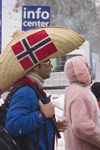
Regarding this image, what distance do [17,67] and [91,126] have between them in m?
0.91

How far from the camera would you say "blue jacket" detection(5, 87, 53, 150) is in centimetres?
150

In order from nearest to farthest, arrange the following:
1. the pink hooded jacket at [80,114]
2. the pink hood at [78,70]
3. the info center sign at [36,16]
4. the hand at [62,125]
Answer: the hand at [62,125] → the pink hooded jacket at [80,114] → the pink hood at [78,70] → the info center sign at [36,16]

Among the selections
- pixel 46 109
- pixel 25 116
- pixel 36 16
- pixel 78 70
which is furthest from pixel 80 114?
pixel 36 16

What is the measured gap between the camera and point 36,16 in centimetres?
635

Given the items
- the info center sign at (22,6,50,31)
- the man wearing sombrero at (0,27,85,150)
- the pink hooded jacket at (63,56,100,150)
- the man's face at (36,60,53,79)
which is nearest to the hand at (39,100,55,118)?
the man wearing sombrero at (0,27,85,150)

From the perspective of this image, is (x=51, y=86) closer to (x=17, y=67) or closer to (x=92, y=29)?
(x=17, y=67)

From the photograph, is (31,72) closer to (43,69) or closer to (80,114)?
(43,69)

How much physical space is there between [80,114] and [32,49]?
813 mm

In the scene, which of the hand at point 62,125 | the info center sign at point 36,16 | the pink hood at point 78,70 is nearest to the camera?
the hand at point 62,125

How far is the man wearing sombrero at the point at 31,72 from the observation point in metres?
1.52

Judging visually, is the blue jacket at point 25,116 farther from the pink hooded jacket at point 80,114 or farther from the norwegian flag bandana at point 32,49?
the pink hooded jacket at point 80,114

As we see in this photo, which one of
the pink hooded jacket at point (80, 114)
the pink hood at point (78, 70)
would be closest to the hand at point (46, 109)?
the pink hooded jacket at point (80, 114)

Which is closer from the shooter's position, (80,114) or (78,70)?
(80,114)

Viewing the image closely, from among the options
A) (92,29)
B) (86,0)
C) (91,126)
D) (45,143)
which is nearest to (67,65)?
(91,126)
